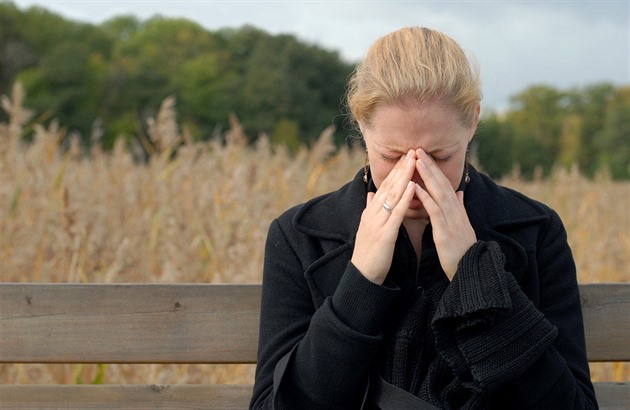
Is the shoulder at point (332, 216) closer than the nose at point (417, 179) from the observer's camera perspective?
No

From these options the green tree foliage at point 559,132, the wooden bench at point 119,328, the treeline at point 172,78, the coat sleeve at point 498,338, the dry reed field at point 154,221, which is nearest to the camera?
the coat sleeve at point 498,338

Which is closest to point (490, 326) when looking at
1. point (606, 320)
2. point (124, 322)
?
point (606, 320)

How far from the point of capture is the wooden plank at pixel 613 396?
7.91 feet

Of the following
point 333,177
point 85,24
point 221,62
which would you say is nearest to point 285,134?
point 221,62

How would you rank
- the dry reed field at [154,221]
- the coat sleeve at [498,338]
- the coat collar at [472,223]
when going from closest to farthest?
the coat sleeve at [498,338], the coat collar at [472,223], the dry reed field at [154,221]

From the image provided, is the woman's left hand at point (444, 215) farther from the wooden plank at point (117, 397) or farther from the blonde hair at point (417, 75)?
the wooden plank at point (117, 397)

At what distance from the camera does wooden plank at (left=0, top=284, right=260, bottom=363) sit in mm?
2295

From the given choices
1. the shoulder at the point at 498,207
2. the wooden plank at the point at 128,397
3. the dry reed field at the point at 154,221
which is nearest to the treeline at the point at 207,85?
the dry reed field at the point at 154,221

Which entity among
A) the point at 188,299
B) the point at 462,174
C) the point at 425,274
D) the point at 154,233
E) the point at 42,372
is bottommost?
the point at 42,372

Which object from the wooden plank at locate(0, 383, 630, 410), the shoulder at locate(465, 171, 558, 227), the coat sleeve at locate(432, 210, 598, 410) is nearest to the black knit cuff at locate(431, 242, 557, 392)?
the coat sleeve at locate(432, 210, 598, 410)

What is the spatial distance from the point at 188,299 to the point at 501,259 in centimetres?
87

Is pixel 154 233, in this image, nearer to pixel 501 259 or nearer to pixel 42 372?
pixel 42 372

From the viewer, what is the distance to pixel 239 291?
7.65ft

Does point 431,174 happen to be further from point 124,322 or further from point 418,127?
point 124,322
